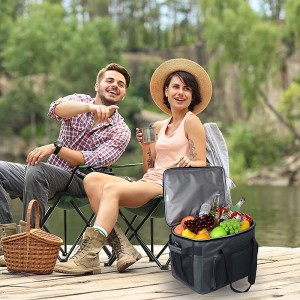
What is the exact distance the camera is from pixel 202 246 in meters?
3.22

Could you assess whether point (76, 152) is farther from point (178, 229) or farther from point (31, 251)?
point (178, 229)

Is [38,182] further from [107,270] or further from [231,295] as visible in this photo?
[231,295]

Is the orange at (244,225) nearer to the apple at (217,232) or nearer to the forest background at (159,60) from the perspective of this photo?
the apple at (217,232)

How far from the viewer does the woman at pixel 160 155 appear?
12.1 ft

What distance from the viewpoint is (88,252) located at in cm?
370

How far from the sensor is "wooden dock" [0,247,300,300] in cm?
322

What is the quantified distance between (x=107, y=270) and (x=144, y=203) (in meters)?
0.38

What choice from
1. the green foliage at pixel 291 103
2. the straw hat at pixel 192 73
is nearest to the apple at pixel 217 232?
the straw hat at pixel 192 73

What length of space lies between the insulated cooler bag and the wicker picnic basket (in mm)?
555

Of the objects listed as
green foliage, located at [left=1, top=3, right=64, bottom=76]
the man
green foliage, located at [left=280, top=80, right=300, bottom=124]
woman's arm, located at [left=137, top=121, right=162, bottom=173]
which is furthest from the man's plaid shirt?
green foliage, located at [left=1, top=3, right=64, bottom=76]

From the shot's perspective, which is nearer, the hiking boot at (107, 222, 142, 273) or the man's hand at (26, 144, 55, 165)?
the hiking boot at (107, 222, 142, 273)

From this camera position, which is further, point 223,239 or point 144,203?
point 144,203

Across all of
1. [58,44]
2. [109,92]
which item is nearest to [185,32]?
[58,44]

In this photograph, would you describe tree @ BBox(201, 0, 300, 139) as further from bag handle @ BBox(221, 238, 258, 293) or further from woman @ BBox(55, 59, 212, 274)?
bag handle @ BBox(221, 238, 258, 293)
